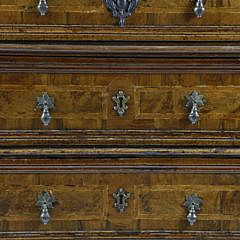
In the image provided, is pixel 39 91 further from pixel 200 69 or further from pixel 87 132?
pixel 200 69

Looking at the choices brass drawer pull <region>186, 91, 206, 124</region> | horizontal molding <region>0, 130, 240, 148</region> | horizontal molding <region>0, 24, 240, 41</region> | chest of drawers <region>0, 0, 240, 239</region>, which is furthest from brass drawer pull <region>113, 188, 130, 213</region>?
horizontal molding <region>0, 24, 240, 41</region>

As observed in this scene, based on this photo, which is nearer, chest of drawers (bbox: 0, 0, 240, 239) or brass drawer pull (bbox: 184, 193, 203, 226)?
chest of drawers (bbox: 0, 0, 240, 239)

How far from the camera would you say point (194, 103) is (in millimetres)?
1237

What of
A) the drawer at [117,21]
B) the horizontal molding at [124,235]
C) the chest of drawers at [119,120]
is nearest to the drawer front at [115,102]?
the chest of drawers at [119,120]

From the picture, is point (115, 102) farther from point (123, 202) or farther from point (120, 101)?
point (123, 202)

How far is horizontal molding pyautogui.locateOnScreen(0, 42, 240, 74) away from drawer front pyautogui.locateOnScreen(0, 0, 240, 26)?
5cm

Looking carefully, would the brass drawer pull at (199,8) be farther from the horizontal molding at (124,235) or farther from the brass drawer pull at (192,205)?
the horizontal molding at (124,235)

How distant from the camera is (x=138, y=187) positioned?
4.34 feet

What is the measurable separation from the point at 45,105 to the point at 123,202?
1.05 ft

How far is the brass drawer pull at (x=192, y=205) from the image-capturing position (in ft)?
4.31

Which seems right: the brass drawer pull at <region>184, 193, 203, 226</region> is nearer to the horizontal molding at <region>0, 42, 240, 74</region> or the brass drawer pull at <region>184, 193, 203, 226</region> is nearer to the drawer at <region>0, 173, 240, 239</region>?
the drawer at <region>0, 173, 240, 239</region>

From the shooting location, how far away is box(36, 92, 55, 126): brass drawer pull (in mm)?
1230

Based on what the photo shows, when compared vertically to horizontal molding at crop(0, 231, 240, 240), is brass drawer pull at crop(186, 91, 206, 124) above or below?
above

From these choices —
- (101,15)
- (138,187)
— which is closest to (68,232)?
(138,187)
